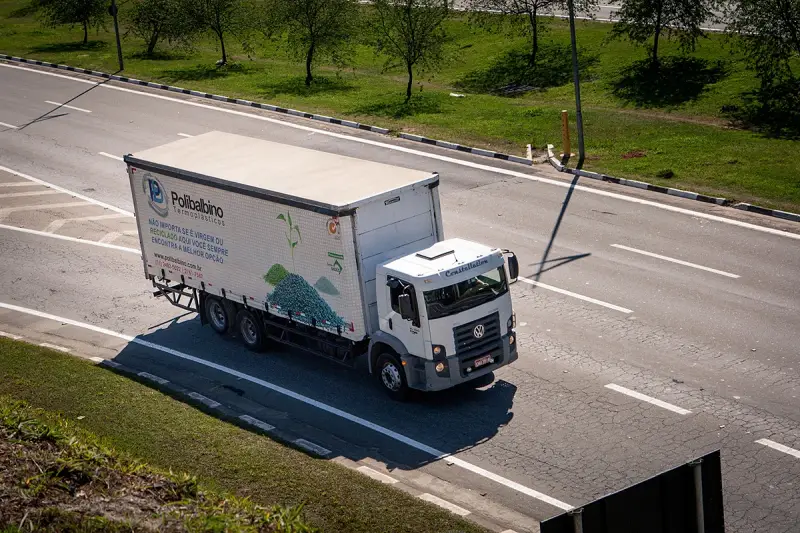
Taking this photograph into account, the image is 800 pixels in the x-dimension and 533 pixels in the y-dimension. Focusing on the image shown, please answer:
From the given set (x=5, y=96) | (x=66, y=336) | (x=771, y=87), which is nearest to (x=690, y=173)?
(x=771, y=87)

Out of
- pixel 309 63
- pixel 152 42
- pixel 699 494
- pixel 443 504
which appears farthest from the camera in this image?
pixel 152 42

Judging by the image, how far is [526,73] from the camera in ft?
140

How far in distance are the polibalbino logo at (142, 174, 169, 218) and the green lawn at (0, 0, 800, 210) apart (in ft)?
47.7

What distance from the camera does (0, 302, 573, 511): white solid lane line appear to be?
15.3 m

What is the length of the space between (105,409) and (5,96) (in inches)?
1210

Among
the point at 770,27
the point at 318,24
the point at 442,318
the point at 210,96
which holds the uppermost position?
the point at 318,24

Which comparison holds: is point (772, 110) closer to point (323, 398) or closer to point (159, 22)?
point (323, 398)

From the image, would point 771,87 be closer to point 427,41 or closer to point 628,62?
point 628,62

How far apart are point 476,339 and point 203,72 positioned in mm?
32762

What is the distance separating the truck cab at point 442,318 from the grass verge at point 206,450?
9.04 feet

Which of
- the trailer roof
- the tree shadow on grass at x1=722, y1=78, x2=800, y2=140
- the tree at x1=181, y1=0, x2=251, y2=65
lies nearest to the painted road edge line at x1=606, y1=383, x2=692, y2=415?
the trailer roof

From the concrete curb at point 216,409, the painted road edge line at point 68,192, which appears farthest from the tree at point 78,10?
the concrete curb at point 216,409

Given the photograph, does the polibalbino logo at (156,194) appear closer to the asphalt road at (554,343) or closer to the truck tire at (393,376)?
the asphalt road at (554,343)

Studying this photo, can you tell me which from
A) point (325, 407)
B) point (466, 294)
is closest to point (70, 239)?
point (325, 407)
